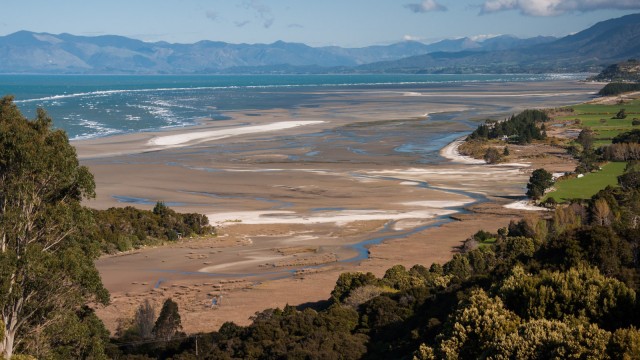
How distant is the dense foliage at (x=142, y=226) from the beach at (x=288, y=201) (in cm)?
76

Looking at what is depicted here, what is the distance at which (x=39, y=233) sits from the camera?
45.2ft

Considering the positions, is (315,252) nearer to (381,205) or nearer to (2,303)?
(381,205)

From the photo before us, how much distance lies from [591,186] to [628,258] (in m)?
32.9

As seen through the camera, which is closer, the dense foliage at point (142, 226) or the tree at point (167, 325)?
the tree at point (167, 325)

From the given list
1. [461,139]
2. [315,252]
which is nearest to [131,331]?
[315,252]

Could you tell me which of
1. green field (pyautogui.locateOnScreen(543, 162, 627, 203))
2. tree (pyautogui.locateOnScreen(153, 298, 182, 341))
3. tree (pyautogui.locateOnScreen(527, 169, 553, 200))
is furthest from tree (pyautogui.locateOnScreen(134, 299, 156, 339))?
tree (pyautogui.locateOnScreen(527, 169, 553, 200))

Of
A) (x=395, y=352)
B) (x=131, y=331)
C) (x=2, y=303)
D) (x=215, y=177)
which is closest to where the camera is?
(x=2, y=303)

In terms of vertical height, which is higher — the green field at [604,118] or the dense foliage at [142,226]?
the dense foliage at [142,226]

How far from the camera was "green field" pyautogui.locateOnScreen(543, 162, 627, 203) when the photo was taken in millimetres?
47594

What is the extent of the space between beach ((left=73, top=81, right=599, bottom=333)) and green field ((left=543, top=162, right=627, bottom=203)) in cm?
248

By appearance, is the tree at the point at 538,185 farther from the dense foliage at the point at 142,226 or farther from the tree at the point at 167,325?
the tree at the point at 167,325

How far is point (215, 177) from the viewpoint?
5659 centimetres

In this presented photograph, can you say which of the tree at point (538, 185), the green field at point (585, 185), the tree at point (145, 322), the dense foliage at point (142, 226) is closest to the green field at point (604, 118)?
the green field at point (585, 185)

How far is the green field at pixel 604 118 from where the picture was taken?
265ft
